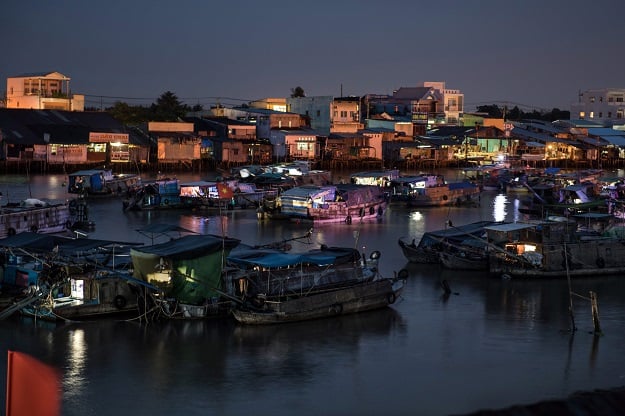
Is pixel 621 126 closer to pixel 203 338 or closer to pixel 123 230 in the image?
pixel 123 230

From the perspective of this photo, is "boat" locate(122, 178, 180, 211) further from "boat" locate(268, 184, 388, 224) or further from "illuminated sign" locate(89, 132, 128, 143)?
"illuminated sign" locate(89, 132, 128, 143)

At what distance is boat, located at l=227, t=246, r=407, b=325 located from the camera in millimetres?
13289

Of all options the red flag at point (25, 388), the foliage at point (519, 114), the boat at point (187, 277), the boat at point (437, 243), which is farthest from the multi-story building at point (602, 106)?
the red flag at point (25, 388)

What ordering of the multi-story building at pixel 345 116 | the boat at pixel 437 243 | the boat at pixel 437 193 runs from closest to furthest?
the boat at pixel 437 243
the boat at pixel 437 193
the multi-story building at pixel 345 116

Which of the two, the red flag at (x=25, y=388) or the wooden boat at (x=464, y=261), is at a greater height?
the red flag at (x=25, y=388)

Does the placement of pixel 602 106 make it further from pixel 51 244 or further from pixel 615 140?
pixel 51 244

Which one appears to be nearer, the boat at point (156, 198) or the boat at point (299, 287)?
the boat at point (299, 287)

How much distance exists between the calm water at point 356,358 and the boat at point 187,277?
0.80 feet

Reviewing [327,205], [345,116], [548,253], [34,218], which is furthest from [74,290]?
[345,116]

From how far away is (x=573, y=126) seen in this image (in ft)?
216

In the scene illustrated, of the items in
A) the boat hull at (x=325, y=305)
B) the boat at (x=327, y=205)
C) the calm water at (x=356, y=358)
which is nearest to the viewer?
the calm water at (x=356, y=358)

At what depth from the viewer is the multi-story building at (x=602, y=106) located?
76438mm

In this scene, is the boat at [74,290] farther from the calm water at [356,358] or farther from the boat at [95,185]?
the boat at [95,185]

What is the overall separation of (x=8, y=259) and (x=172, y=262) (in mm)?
3104
